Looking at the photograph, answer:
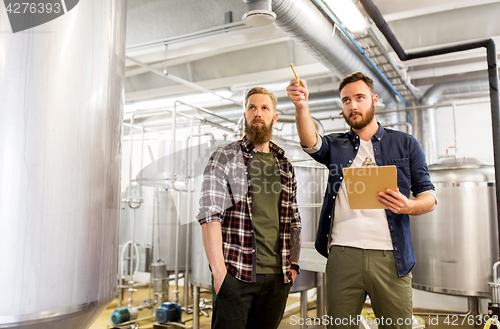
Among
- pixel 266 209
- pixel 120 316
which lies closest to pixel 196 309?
pixel 120 316

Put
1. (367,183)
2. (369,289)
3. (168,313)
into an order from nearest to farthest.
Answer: (367,183), (369,289), (168,313)

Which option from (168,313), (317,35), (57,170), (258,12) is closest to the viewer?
(57,170)

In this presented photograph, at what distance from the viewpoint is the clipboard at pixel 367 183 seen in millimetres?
1524

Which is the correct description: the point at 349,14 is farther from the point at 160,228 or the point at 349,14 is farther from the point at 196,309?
the point at 160,228

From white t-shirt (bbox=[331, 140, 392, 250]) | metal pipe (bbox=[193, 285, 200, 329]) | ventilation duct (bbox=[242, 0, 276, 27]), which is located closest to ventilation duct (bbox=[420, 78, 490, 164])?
metal pipe (bbox=[193, 285, 200, 329])

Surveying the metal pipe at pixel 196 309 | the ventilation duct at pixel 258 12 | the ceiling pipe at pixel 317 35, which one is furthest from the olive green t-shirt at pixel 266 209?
the metal pipe at pixel 196 309

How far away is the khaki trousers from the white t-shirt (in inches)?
1.3

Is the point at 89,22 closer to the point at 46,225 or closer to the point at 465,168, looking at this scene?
the point at 46,225

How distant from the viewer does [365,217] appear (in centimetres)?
175

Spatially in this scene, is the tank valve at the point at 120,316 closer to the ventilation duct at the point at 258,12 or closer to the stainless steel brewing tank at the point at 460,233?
the stainless steel brewing tank at the point at 460,233

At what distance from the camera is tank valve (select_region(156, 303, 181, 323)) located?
429 cm

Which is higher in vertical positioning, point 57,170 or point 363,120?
point 363,120

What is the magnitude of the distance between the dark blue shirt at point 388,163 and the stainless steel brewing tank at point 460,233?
95.6 inches

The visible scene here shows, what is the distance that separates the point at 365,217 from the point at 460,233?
268 centimetres
